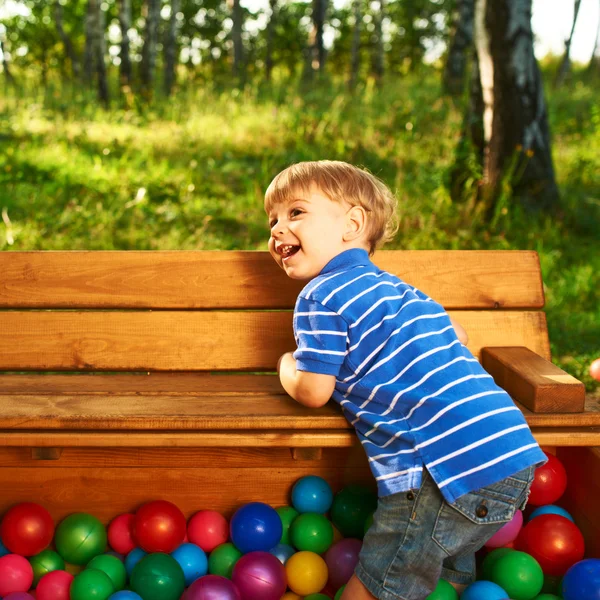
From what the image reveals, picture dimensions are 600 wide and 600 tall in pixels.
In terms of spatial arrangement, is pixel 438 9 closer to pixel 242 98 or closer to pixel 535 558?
pixel 242 98

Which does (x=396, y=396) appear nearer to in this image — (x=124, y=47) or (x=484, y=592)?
(x=484, y=592)

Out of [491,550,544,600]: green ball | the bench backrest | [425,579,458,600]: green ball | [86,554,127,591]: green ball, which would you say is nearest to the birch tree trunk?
the bench backrest

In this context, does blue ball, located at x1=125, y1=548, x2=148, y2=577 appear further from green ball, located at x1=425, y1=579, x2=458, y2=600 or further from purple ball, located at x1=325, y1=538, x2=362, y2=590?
green ball, located at x1=425, y1=579, x2=458, y2=600

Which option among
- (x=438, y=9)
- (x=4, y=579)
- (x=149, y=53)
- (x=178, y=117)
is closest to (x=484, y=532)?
(x=4, y=579)

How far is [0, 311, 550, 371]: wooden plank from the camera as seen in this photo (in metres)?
2.96

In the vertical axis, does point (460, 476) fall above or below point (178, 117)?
above

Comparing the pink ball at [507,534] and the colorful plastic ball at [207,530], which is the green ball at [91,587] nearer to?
the colorful plastic ball at [207,530]

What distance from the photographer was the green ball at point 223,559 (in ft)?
8.81

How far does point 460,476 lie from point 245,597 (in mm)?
958

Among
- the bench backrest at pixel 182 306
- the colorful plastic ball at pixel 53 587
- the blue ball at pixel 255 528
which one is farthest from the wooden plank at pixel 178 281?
the colorful plastic ball at pixel 53 587

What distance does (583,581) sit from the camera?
2.31m

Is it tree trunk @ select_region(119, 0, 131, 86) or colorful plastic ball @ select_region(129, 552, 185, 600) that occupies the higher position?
tree trunk @ select_region(119, 0, 131, 86)

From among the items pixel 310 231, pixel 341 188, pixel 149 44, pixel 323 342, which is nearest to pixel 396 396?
pixel 323 342

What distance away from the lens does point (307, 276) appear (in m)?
2.38
